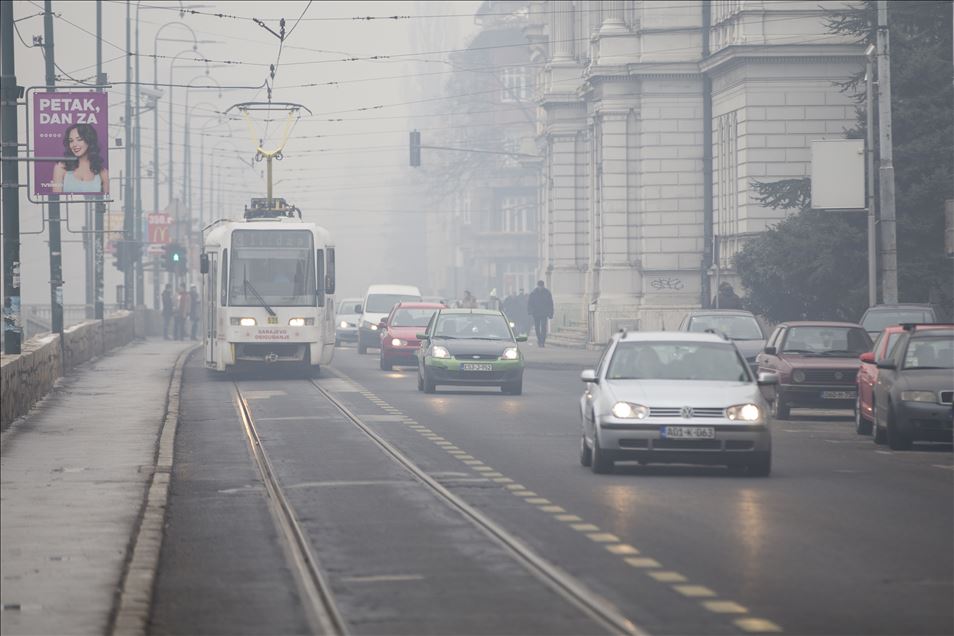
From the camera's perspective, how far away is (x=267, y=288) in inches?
1523

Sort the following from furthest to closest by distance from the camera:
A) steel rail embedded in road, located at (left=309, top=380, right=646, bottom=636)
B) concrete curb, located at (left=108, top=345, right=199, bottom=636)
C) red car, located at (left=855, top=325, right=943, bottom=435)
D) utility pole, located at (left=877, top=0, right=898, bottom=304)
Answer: utility pole, located at (left=877, top=0, right=898, bottom=304) → red car, located at (left=855, top=325, right=943, bottom=435) → concrete curb, located at (left=108, top=345, right=199, bottom=636) → steel rail embedded in road, located at (left=309, top=380, right=646, bottom=636)

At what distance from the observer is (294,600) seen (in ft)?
35.6

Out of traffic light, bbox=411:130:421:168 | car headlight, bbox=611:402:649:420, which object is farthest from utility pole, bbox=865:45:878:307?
traffic light, bbox=411:130:421:168

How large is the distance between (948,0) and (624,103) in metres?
20.0

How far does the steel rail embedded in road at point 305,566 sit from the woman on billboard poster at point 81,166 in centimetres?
1249

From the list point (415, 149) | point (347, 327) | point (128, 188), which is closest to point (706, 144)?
point (415, 149)

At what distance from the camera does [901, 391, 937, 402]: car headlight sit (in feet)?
73.7

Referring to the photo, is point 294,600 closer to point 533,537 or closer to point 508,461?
point 533,537

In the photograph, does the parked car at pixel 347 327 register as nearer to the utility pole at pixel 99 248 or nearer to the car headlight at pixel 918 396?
the utility pole at pixel 99 248

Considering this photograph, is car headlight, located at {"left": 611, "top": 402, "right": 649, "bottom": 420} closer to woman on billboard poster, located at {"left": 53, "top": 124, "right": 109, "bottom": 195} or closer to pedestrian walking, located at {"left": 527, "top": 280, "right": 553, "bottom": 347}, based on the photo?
woman on billboard poster, located at {"left": 53, "top": 124, "right": 109, "bottom": 195}

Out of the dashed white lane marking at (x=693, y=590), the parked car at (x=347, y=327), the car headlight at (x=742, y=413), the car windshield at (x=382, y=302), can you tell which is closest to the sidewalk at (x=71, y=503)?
the dashed white lane marking at (x=693, y=590)

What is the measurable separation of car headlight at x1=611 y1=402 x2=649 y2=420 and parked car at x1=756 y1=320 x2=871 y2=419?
418 inches

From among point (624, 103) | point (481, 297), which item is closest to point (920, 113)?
point (624, 103)

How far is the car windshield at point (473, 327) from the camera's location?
1400 inches
